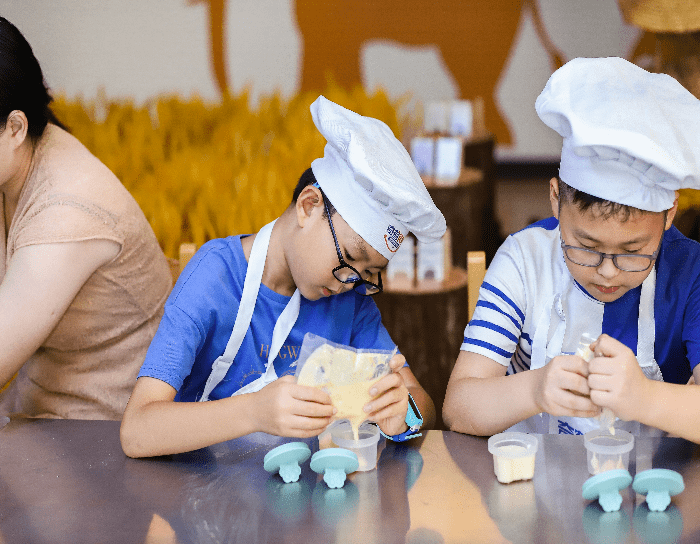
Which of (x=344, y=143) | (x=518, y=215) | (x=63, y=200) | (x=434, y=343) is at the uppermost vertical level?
(x=344, y=143)

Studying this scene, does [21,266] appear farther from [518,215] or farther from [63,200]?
[518,215]

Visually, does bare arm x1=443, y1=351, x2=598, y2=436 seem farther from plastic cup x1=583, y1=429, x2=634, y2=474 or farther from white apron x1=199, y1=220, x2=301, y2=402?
white apron x1=199, y1=220, x2=301, y2=402

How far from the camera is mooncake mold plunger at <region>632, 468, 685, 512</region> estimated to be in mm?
1070

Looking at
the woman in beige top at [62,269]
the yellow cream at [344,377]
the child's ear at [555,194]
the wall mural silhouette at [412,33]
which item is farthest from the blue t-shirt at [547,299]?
the wall mural silhouette at [412,33]

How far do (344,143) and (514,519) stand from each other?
682mm

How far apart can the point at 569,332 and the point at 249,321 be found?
26.4 inches

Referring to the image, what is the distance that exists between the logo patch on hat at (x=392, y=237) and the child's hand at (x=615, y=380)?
42cm

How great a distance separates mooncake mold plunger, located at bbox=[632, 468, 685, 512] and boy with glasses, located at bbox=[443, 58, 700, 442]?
0.12 m

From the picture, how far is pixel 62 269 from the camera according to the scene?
60.5 inches

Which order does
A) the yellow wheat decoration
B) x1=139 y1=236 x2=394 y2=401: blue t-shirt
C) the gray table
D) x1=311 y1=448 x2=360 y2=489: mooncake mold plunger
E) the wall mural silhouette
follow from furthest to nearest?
the wall mural silhouette, the yellow wheat decoration, x1=139 y1=236 x2=394 y2=401: blue t-shirt, x1=311 y1=448 x2=360 y2=489: mooncake mold plunger, the gray table

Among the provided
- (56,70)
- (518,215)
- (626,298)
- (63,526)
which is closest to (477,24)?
(518,215)

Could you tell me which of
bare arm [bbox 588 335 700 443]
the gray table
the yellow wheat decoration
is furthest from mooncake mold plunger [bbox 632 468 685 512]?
the yellow wheat decoration

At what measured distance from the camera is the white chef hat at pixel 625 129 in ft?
3.92

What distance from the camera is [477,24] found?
5.21 meters
